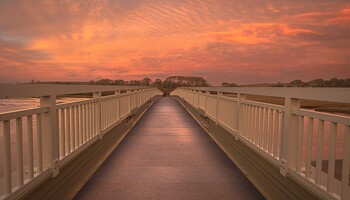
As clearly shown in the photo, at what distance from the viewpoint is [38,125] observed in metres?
3.21

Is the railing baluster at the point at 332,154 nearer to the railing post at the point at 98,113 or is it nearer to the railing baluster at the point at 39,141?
the railing baluster at the point at 39,141

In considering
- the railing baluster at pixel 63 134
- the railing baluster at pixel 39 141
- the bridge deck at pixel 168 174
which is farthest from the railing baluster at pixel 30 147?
the bridge deck at pixel 168 174

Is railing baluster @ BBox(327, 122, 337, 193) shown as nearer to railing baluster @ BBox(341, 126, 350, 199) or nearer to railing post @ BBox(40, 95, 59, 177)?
railing baluster @ BBox(341, 126, 350, 199)

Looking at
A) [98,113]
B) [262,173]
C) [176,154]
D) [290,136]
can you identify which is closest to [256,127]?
[262,173]

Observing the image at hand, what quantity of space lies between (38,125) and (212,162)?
359 cm

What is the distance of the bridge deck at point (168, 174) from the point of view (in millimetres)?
4152

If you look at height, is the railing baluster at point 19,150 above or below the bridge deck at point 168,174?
above

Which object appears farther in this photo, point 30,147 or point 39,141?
point 39,141

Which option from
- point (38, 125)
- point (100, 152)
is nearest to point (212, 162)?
point (100, 152)

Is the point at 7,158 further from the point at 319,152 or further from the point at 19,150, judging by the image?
the point at 319,152

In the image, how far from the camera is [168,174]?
5055mm

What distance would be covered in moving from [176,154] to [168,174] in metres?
1.51

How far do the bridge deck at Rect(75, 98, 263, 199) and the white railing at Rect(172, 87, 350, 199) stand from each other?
67cm

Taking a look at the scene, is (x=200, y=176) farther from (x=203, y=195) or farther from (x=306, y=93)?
(x=306, y=93)
